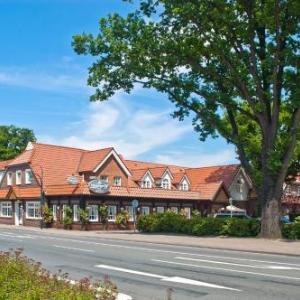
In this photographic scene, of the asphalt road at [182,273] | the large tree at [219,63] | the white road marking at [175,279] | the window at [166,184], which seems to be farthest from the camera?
the window at [166,184]

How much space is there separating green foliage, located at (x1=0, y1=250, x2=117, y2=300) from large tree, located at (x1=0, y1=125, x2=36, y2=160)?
283 ft

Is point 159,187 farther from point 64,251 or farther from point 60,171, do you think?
point 64,251

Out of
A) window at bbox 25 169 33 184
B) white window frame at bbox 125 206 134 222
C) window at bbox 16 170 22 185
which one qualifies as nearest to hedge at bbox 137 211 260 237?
white window frame at bbox 125 206 134 222

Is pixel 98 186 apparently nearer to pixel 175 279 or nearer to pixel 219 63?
pixel 219 63

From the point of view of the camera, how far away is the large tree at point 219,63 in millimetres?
28234

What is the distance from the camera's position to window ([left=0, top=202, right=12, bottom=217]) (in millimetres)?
60688

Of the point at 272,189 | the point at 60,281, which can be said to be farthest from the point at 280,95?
the point at 60,281

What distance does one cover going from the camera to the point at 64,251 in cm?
2259

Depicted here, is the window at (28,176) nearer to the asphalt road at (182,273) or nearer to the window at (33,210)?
the window at (33,210)

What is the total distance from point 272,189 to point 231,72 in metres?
6.63

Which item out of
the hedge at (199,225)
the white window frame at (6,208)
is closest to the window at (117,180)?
the white window frame at (6,208)

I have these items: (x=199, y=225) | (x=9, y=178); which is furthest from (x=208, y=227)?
(x=9, y=178)

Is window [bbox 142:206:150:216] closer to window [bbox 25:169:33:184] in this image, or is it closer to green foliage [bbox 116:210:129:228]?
green foliage [bbox 116:210:129:228]

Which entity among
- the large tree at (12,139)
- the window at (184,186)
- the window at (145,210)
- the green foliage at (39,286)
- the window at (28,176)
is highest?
the large tree at (12,139)
